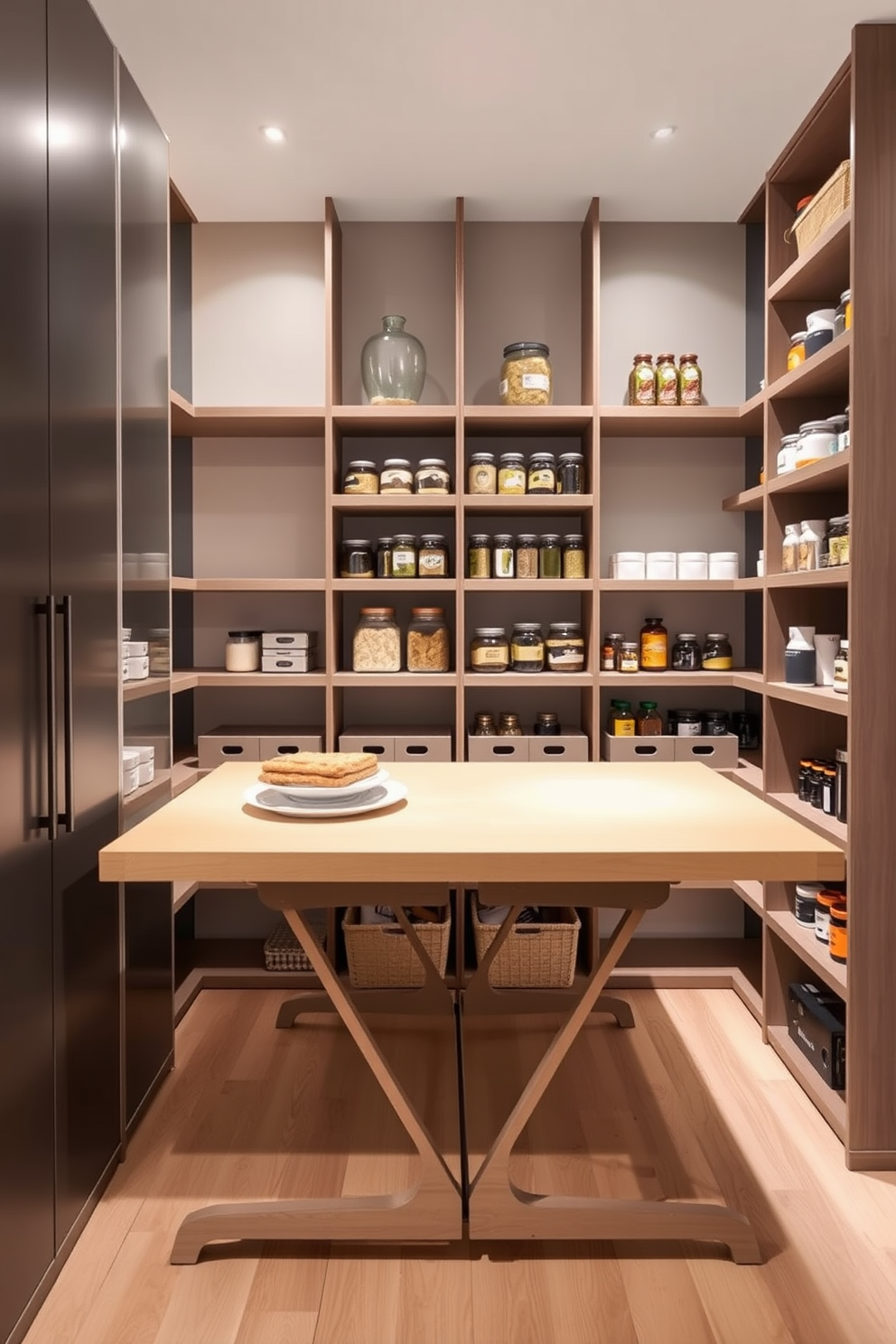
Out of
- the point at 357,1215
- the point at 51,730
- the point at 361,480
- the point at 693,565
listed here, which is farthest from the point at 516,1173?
the point at 361,480

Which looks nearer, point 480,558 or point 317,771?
point 317,771

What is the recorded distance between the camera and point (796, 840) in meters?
1.60

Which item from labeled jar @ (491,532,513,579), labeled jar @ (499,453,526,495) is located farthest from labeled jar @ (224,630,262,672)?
labeled jar @ (499,453,526,495)

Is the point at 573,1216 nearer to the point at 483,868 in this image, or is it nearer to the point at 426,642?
the point at 483,868

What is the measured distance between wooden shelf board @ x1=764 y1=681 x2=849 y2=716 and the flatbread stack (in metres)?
1.09

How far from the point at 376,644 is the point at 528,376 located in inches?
40.4

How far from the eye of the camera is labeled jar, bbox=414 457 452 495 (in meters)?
3.04

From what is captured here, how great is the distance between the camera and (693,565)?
3137mm

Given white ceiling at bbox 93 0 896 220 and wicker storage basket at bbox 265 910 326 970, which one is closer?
white ceiling at bbox 93 0 896 220

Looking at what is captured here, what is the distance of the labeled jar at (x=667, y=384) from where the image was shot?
3096mm

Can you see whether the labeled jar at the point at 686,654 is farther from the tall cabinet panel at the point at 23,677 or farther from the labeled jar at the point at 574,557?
the tall cabinet panel at the point at 23,677

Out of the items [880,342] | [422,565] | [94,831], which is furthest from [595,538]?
[94,831]

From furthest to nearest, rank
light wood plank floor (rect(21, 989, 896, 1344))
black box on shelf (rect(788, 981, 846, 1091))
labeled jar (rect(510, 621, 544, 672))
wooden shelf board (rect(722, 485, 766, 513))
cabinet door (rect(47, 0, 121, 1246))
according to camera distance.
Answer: labeled jar (rect(510, 621, 544, 672)) < wooden shelf board (rect(722, 485, 766, 513)) < black box on shelf (rect(788, 981, 846, 1091)) < cabinet door (rect(47, 0, 121, 1246)) < light wood plank floor (rect(21, 989, 896, 1344))

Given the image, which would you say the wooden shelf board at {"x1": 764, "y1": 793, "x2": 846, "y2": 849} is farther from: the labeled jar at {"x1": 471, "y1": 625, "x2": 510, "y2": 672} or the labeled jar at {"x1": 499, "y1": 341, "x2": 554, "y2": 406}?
the labeled jar at {"x1": 499, "y1": 341, "x2": 554, "y2": 406}
